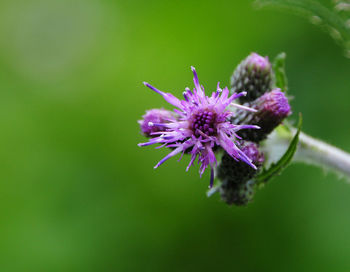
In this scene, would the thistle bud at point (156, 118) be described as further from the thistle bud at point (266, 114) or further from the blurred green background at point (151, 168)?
the blurred green background at point (151, 168)

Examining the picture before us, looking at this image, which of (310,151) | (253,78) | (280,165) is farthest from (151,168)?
(280,165)

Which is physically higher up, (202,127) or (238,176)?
(202,127)

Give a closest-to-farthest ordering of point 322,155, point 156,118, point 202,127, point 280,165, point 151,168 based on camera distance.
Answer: point 202,127 < point 280,165 < point 156,118 < point 322,155 < point 151,168

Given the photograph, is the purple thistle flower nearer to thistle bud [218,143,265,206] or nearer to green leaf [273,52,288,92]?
thistle bud [218,143,265,206]

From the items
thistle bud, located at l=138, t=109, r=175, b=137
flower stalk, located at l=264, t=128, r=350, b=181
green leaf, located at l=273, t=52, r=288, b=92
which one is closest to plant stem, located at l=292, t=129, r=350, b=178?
flower stalk, located at l=264, t=128, r=350, b=181

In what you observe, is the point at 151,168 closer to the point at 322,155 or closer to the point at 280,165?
the point at 322,155

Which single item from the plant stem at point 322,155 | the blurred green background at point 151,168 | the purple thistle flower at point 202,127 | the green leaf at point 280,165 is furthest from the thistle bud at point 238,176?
the blurred green background at point 151,168
